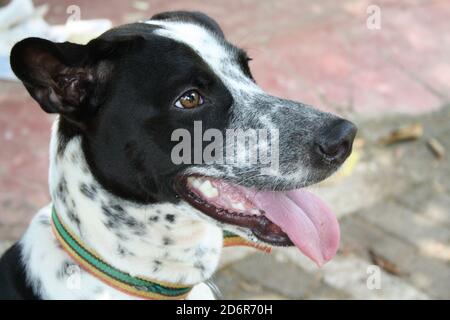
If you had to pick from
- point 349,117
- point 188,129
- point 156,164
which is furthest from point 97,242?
point 349,117

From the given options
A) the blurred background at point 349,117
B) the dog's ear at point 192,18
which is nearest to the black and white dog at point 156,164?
the dog's ear at point 192,18

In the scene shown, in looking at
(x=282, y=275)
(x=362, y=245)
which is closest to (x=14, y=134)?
(x=282, y=275)

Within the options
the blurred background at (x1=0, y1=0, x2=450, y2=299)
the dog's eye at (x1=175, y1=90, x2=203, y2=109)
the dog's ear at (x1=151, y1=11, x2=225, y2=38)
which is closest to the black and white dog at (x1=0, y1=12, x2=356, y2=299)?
the dog's eye at (x1=175, y1=90, x2=203, y2=109)

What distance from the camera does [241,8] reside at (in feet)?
20.4

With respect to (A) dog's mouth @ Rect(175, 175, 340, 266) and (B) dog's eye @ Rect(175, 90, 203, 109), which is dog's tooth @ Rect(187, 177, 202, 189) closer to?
(A) dog's mouth @ Rect(175, 175, 340, 266)

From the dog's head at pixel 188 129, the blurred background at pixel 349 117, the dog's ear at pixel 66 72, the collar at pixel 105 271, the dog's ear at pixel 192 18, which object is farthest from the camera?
the blurred background at pixel 349 117

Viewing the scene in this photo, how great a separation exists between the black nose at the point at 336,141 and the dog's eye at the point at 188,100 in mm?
438

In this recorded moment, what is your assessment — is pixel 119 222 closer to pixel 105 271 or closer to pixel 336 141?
pixel 105 271

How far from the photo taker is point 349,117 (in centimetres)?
507

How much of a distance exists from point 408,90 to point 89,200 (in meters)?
3.45

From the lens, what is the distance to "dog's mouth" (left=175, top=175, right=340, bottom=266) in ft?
8.57

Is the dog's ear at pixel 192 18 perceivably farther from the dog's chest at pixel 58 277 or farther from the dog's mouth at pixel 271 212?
the dog's chest at pixel 58 277

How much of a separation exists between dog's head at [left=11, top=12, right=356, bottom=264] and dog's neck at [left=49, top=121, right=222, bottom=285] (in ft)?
0.14

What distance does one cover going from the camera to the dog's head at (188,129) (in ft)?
8.33
